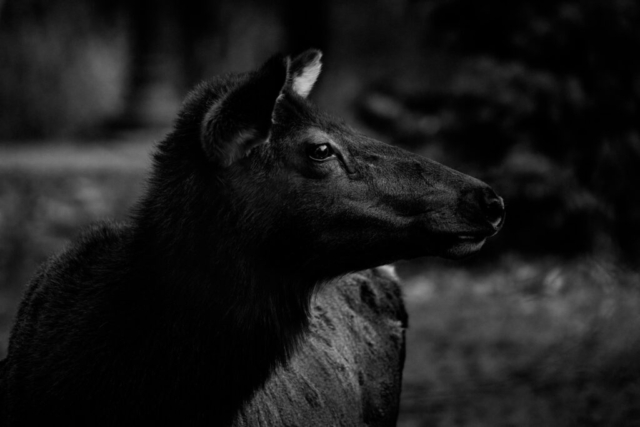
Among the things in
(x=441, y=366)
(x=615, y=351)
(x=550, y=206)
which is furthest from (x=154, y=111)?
(x=615, y=351)

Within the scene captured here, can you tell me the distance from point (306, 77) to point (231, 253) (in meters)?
1.02

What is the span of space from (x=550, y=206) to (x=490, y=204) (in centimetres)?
653

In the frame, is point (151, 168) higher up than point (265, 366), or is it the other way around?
point (151, 168)

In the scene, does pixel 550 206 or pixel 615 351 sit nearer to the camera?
pixel 615 351

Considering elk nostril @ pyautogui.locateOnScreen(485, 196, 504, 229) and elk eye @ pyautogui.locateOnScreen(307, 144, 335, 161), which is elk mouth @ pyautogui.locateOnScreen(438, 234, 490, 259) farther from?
elk eye @ pyautogui.locateOnScreen(307, 144, 335, 161)

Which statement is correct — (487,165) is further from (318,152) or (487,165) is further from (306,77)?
(318,152)

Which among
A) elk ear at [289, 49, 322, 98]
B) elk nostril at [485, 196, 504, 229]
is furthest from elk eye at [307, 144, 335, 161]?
elk nostril at [485, 196, 504, 229]

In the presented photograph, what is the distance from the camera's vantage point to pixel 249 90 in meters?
2.95

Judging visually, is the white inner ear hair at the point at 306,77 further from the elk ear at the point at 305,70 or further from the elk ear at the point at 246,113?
the elk ear at the point at 246,113

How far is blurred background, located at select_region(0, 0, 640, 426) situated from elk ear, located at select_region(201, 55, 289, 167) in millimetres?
1142

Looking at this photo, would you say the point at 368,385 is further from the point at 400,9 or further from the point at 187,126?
the point at 400,9

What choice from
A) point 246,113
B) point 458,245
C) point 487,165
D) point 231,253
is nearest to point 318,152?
point 246,113

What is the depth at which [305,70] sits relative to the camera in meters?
3.68

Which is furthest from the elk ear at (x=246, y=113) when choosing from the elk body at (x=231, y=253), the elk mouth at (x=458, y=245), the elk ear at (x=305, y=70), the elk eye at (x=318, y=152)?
the elk mouth at (x=458, y=245)
